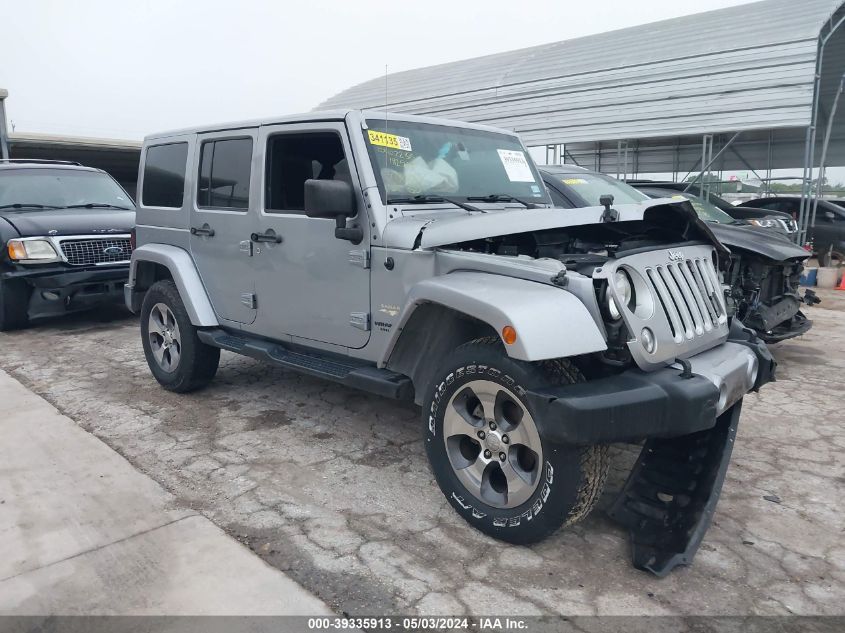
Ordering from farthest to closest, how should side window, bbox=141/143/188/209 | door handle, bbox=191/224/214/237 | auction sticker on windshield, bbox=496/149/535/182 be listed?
side window, bbox=141/143/188/209, door handle, bbox=191/224/214/237, auction sticker on windshield, bbox=496/149/535/182

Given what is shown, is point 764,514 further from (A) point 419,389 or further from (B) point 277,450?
(B) point 277,450

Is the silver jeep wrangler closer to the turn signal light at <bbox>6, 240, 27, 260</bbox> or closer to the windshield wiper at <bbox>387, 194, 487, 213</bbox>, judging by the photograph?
the windshield wiper at <bbox>387, 194, 487, 213</bbox>

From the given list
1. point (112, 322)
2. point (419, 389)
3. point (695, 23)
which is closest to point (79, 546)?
point (419, 389)

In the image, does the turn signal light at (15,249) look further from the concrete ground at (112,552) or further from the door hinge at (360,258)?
the door hinge at (360,258)

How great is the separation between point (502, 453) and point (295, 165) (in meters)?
2.23

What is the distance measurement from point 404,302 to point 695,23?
1412 centimetres

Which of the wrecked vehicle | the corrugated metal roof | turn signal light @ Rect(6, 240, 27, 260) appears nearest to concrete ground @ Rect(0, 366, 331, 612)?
turn signal light @ Rect(6, 240, 27, 260)

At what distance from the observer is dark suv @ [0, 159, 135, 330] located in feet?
23.2

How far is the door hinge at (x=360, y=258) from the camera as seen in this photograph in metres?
3.47

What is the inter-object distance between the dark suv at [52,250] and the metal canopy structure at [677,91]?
9.78 meters

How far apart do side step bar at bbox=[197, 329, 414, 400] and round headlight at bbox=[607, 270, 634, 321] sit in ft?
3.86

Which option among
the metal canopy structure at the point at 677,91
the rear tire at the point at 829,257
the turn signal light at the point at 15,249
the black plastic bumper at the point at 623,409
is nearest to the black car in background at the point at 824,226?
the rear tire at the point at 829,257

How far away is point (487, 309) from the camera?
2637 millimetres

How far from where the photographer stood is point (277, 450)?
397 cm
